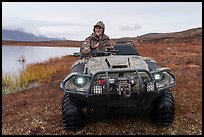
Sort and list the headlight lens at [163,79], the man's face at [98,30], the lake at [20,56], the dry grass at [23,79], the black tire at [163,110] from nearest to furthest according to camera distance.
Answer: the headlight lens at [163,79] → the black tire at [163,110] → the man's face at [98,30] → the dry grass at [23,79] → the lake at [20,56]

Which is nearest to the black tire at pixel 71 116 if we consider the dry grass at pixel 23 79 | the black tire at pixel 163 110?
the black tire at pixel 163 110

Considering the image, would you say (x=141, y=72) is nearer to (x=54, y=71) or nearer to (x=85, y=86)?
(x=85, y=86)

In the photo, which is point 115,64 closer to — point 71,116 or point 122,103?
point 122,103

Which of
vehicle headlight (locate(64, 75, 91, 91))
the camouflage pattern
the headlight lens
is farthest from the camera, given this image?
the camouflage pattern

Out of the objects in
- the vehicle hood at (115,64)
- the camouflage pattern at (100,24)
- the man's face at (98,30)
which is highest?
the camouflage pattern at (100,24)

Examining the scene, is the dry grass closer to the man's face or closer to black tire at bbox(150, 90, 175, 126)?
the man's face

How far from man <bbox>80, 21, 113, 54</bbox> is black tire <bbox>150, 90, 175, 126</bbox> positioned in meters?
1.86

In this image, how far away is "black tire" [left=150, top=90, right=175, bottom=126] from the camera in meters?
5.25

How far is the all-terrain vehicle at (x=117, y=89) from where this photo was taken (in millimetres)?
4598

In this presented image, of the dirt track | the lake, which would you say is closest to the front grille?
the dirt track

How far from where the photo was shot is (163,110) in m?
5.25

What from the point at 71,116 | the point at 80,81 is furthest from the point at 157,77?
the point at 71,116

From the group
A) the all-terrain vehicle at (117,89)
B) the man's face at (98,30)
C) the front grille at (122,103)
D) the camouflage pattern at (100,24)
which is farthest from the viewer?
the man's face at (98,30)

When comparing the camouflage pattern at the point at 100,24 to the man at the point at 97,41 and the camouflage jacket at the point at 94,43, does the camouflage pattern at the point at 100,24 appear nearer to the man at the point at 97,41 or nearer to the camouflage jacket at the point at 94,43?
the man at the point at 97,41
